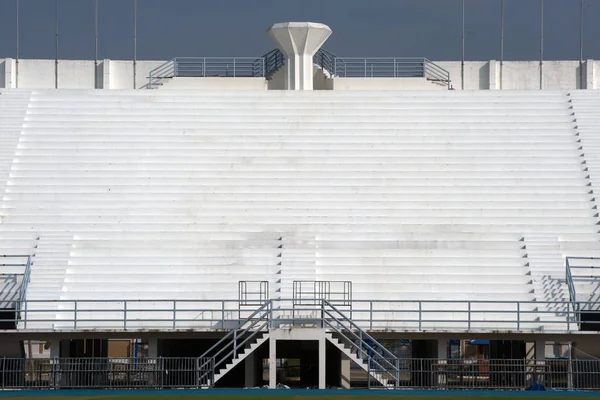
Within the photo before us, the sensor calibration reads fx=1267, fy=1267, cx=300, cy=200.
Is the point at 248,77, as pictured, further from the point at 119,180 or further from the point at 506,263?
the point at 506,263

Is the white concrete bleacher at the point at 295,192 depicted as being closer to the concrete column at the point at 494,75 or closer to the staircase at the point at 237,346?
the staircase at the point at 237,346

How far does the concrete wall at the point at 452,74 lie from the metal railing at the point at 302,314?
17513mm

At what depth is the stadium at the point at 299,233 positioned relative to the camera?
29.2m

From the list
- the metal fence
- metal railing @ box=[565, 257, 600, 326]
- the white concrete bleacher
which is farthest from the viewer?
the white concrete bleacher

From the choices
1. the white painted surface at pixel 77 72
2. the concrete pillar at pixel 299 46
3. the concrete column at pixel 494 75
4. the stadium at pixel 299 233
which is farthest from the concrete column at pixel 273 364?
the white painted surface at pixel 77 72

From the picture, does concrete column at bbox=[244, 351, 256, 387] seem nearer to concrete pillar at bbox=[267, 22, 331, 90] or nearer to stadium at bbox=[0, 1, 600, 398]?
stadium at bbox=[0, 1, 600, 398]

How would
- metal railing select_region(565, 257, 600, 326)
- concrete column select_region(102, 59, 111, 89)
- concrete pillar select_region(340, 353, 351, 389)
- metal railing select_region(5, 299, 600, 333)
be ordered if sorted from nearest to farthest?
concrete pillar select_region(340, 353, 351, 389) → metal railing select_region(5, 299, 600, 333) → metal railing select_region(565, 257, 600, 326) → concrete column select_region(102, 59, 111, 89)

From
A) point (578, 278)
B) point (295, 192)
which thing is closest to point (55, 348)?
point (295, 192)

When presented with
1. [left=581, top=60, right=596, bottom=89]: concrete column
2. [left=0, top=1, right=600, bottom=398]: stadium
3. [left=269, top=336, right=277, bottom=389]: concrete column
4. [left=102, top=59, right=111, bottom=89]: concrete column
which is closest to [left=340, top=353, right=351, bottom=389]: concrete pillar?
[left=0, top=1, right=600, bottom=398]: stadium

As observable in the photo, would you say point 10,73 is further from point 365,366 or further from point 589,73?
point 365,366

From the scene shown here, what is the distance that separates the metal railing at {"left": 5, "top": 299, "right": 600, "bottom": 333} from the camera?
29.7m

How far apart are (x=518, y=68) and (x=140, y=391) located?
3196 centimetres

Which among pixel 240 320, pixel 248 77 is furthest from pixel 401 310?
pixel 248 77

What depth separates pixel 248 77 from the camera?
45375 mm
